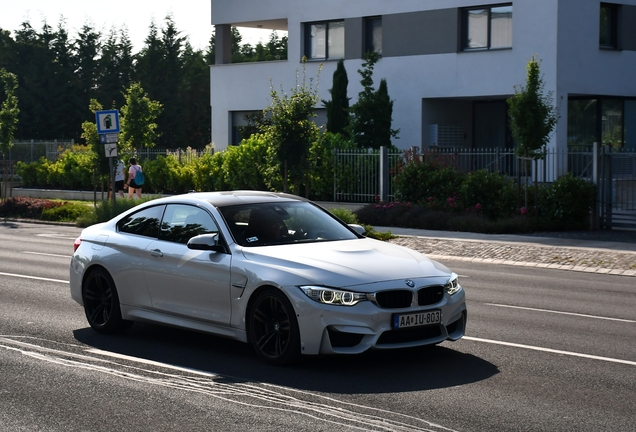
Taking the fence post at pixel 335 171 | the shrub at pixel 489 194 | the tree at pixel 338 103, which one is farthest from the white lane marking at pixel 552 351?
the tree at pixel 338 103

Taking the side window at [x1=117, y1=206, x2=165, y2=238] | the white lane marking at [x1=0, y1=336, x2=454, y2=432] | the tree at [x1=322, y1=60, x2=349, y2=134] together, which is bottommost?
the white lane marking at [x1=0, y1=336, x2=454, y2=432]

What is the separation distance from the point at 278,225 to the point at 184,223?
96cm

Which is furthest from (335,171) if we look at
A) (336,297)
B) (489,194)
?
(336,297)

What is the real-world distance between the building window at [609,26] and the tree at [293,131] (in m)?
13.3

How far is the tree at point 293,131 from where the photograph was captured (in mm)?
27047

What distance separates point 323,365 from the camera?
28.1 ft

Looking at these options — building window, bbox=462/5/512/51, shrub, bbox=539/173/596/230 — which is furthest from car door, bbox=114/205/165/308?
building window, bbox=462/5/512/51

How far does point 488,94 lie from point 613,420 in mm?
29807

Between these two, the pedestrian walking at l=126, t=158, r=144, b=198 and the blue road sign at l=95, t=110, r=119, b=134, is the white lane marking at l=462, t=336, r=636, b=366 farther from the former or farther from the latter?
the pedestrian walking at l=126, t=158, r=144, b=198

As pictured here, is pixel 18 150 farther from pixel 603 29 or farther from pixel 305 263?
pixel 305 263

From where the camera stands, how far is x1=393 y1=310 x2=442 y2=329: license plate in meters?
8.10

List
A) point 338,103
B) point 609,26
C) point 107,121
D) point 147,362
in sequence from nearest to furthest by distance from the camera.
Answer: point 147,362 < point 107,121 < point 609,26 < point 338,103

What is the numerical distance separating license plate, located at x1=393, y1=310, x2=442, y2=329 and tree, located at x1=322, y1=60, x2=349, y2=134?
29531 millimetres

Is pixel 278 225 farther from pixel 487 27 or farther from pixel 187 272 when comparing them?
pixel 487 27
